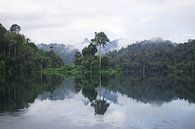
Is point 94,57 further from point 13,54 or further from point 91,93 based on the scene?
point 91,93

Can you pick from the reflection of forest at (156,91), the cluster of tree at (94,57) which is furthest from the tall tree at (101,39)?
the reflection of forest at (156,91)

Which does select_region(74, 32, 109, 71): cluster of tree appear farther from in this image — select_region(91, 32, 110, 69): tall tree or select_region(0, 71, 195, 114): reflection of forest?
select_region(0, 71, 195, 114): reflection of forest

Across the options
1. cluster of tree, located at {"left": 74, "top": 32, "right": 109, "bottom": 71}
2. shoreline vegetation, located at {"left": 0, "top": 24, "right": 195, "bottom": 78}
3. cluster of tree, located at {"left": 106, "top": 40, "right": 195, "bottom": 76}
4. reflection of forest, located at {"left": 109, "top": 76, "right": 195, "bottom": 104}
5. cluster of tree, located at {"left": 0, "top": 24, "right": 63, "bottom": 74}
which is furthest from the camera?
cluster of tree, located at {"left": 106, "top": 40, "right": 195, "bottom": 76}

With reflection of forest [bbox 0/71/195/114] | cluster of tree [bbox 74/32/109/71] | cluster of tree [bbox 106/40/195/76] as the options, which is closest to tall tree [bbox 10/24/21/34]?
cluster of tree [bbox 74/32/109/71]

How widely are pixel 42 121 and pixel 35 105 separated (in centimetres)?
937

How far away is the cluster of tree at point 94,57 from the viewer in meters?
111

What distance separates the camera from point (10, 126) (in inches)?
856

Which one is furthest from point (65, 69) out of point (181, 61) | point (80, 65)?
point (181, 61)

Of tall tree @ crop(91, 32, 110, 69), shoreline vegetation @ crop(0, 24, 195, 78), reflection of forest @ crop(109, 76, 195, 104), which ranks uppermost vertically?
tall tree @ crop(91, 32, 110, 69)

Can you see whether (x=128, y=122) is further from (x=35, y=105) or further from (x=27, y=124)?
(x=35, y=105)

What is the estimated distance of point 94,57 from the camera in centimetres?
11238

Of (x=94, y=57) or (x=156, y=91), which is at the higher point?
(x=94, y=57)

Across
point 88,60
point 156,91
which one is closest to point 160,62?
point 88,60

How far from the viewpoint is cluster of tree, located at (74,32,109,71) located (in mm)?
110688
